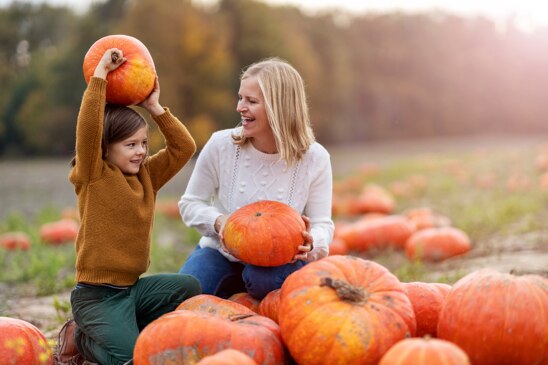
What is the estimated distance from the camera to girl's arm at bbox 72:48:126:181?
10.4 feet

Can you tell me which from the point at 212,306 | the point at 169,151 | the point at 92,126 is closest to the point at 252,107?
the point at 169,151

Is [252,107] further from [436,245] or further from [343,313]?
[436,245]

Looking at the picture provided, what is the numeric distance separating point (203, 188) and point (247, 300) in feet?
2.48

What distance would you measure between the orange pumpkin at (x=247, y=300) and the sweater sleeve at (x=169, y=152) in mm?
716

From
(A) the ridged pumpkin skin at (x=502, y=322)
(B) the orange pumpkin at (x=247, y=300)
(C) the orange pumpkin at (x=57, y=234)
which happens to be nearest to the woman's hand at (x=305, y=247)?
(B) the orange pumpkin at (x=247, y=300)

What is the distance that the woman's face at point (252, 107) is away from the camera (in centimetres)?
367

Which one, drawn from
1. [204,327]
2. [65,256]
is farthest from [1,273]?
[204,327]

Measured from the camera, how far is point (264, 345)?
2797 mm

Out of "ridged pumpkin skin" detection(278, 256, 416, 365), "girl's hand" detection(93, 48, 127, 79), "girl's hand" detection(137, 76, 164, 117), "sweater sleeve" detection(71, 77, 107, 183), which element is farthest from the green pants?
"girl's hand" detection(93, 48, 127, 79)

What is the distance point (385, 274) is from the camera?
2912 mm

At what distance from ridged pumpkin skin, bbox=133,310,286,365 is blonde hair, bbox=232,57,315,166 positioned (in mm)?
1181

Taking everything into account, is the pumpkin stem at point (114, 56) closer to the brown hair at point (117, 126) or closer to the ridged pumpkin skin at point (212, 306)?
the brown hair at point (117, 126)

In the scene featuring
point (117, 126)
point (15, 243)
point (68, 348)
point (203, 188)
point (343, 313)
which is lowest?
point (15, 243)

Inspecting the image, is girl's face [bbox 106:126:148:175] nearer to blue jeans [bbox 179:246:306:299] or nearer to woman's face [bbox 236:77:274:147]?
woman's face [bbox 236:77:274:147]
